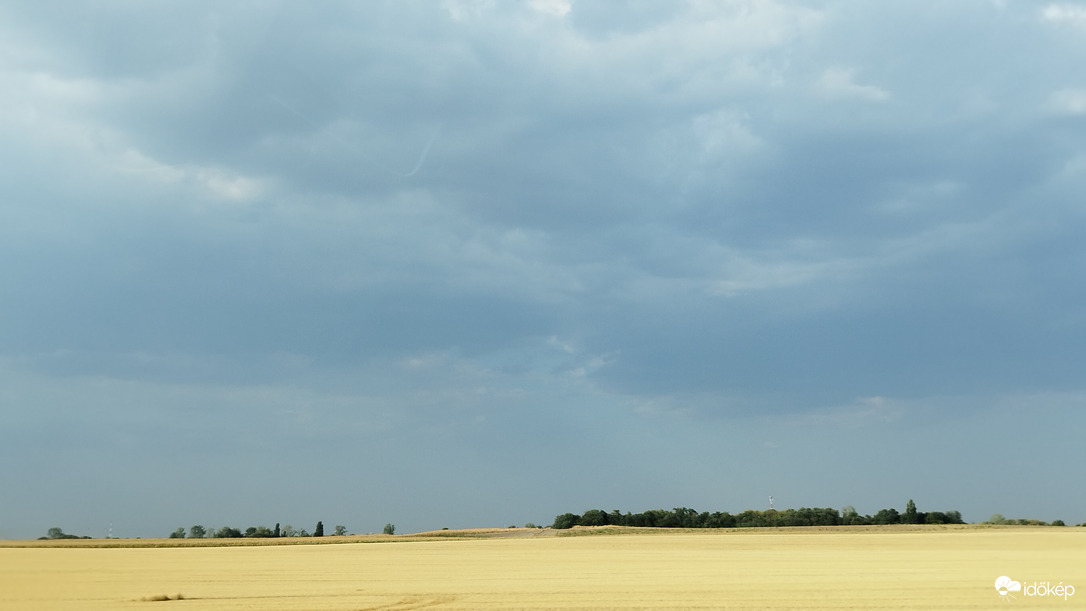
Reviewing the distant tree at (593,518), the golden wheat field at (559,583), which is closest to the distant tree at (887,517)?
the distant tree at (593,518)

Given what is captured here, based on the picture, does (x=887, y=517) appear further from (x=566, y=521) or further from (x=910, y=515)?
(x=566, y=521)

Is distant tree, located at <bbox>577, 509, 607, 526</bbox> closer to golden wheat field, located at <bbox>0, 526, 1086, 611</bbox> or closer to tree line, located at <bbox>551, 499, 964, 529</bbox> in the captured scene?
tree line, located at <bbox>551, 499, 964, 529</bbox>

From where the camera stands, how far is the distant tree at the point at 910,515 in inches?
4584

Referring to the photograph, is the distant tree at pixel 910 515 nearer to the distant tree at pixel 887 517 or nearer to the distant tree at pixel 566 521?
the distant tree at pixel 887 517

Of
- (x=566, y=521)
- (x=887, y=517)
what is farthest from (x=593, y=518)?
(x=887, y=517)

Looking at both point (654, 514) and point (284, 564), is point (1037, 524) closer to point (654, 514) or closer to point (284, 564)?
point (654, 514)

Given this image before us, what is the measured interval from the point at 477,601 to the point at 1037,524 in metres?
123

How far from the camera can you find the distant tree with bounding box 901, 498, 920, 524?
116438 mm

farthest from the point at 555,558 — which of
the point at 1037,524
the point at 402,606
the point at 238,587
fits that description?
the point at 1037,524

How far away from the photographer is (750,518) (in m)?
124

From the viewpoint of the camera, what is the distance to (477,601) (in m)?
24.9

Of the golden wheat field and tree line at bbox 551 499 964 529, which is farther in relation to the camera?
tree line at bbox 551 499 964 529

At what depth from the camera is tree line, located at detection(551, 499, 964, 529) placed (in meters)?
117

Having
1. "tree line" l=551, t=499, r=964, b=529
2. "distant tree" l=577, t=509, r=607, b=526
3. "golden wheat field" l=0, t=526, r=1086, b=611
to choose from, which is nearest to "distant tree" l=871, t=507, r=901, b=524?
"tree line" l=551, t=499, r=964, b=529
